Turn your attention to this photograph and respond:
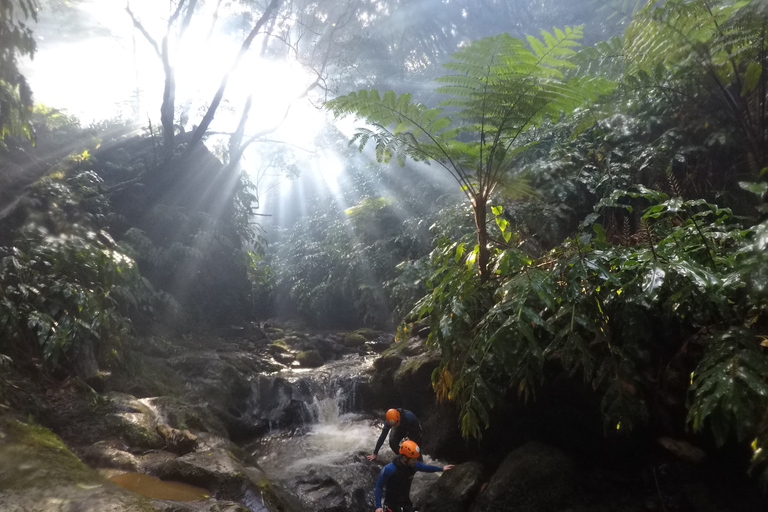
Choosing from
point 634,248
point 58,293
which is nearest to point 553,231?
point 634,248

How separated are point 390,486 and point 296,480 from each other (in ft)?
5.34

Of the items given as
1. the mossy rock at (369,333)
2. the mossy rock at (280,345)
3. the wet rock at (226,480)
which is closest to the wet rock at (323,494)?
the wet rock at (226,480)

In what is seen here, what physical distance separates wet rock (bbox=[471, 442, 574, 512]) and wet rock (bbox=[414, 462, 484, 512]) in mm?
120

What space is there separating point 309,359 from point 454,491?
5.77m

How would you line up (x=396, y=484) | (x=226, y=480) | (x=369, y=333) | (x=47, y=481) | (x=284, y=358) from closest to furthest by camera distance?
(x=47, y=481), (x=226, y=480), (x=396, y=484), (x=284, y=358), (x=369, y=333)

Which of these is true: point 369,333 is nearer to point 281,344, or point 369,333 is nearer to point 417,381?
point 281,344

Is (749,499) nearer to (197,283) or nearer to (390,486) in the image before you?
(390,486)

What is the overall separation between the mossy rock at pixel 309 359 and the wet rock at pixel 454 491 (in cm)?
523

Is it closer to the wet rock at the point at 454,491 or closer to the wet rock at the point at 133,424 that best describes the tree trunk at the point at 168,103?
the wet rock at the point at 133,424

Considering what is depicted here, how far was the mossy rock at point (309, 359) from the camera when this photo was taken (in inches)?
364

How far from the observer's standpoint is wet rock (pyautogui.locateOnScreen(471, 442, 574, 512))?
343cm

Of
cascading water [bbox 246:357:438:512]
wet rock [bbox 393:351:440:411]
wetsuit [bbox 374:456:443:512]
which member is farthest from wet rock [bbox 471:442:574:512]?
wet rock [bbox 393:351:440:411]

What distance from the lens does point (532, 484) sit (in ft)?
11.6

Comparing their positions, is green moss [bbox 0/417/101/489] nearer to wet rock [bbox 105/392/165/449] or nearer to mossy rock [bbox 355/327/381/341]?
wet rock [bbox 105/392/165/449]
